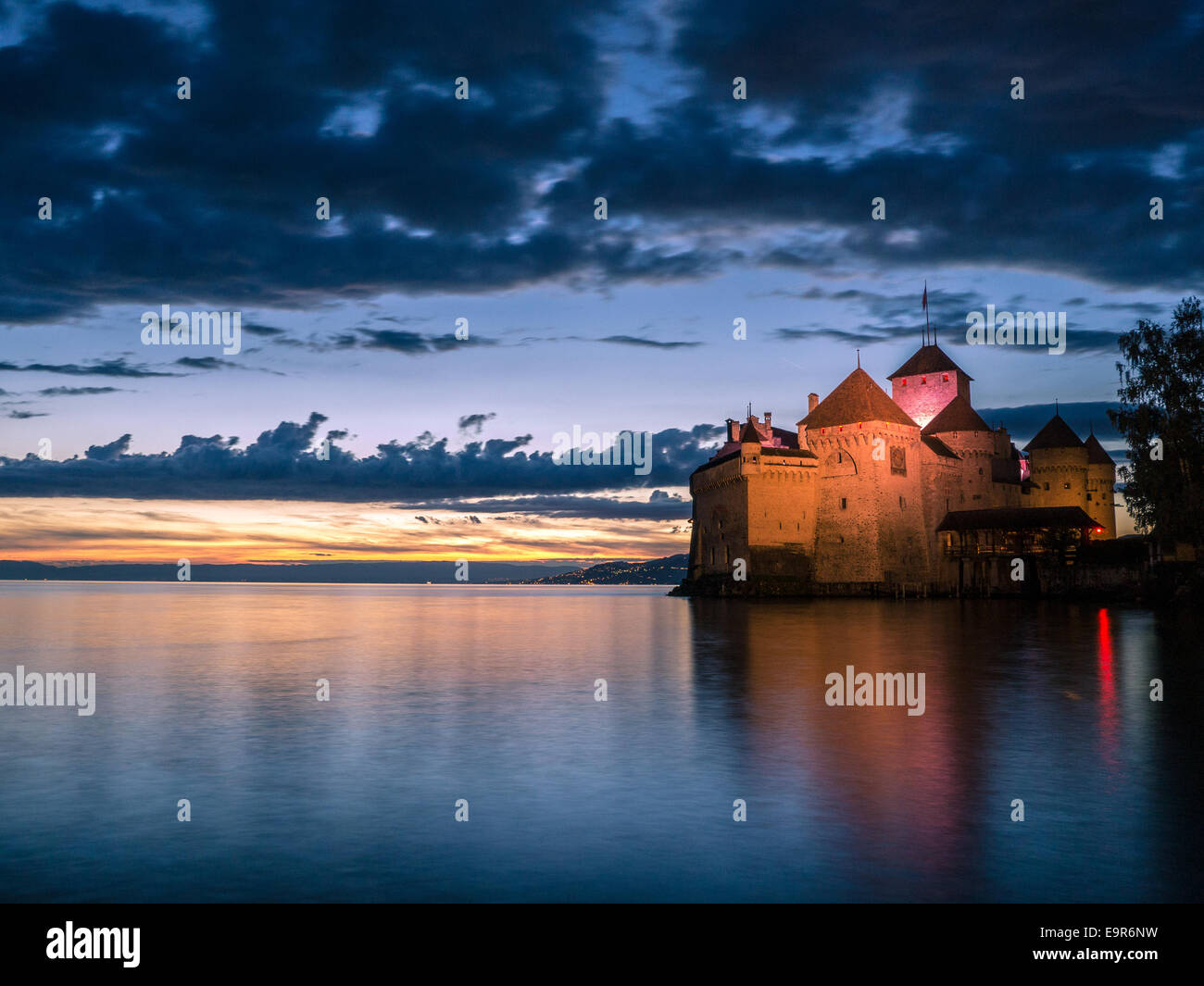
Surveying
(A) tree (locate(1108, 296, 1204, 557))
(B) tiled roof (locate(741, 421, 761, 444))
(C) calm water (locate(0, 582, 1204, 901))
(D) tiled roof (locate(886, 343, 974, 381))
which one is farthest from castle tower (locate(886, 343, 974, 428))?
(C) calm water (locate(0, 582, 1204, 901))

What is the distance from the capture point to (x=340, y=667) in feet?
86.4

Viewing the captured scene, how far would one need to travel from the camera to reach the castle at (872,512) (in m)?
70.4

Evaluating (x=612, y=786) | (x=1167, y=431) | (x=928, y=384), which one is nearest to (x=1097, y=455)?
(x=928, y=384)

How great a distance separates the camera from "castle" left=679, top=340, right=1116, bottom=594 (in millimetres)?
70375

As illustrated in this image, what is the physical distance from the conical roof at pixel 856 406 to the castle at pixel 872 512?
100mm

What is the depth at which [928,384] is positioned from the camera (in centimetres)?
8481

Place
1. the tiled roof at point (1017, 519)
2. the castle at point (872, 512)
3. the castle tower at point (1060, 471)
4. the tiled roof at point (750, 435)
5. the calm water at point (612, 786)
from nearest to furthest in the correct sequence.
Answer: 1. the calm water at point (612, 786)
2. the tiled roof at point (1017, 519)
3. the castle at point (872, 512)
4. the tiled roof at point (750, 435)
5. the castle tower at point (1060, 471)

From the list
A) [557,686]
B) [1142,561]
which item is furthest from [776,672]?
[1142,561]

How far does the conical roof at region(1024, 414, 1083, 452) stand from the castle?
26.6ft

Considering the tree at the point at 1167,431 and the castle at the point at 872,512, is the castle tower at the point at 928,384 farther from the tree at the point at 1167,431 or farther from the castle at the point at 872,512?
the tree at the point at 1167,431

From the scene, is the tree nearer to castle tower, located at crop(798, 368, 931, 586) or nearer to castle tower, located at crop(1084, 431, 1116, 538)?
castle tower, located at crop(798, 368, 931, 586)

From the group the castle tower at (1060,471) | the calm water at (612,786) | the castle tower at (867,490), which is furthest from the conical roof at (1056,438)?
the calm water at (612,786)

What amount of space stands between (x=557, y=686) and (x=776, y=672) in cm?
558
